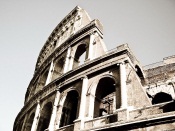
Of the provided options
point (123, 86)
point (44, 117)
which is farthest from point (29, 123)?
point (123, 86)

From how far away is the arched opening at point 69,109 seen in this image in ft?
37.9

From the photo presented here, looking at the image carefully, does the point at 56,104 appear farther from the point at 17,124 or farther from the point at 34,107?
the point at 17,124

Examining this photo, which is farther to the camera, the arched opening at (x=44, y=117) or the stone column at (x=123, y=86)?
the arched opening at (x=44, y=117)

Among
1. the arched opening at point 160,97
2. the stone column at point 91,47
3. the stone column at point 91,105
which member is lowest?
the stone column at point 91,105

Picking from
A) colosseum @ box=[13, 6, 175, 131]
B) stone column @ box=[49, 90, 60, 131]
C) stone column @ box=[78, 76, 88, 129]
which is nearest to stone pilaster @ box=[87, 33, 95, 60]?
colosseum @ box=[13, 6, 175, 131]

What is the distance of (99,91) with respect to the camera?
36.0ft

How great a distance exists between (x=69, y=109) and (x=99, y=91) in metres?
2.27

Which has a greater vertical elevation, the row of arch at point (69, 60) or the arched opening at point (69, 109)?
the row of arch at point (69, 60)

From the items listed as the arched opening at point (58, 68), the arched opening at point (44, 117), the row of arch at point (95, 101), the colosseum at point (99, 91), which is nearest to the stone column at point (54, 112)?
the colosseum at point (99, 91)

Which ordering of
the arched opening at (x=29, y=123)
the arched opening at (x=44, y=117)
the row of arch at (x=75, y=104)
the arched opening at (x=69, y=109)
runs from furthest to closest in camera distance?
1. the arched opening at (x=29, y=123)
2. the arched opening at (x=44, y=117)
3. the arched opening at (x=69, y=109)
4. the row of arch at (x=75, y=104)

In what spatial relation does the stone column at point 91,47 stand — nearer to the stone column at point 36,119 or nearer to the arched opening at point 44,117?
the arched opening at point 44,117

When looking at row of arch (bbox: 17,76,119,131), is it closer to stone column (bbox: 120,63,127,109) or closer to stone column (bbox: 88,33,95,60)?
stone column (bbox: 120,63,127,109)

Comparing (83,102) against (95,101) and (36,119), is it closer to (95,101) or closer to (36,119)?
(95,101)

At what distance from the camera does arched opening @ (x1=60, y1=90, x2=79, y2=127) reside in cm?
1156
